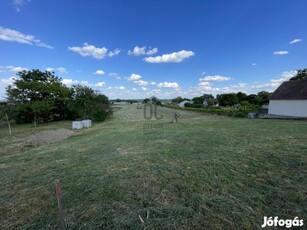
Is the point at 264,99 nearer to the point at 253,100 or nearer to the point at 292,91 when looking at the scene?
the point at 253,100

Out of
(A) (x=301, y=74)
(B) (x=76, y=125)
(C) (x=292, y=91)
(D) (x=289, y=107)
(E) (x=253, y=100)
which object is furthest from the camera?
(E) (x=253, y=100)

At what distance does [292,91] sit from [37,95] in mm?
30147

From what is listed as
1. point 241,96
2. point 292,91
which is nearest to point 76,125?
point 292,91

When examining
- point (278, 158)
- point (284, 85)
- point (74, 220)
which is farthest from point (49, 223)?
point (284, 85)

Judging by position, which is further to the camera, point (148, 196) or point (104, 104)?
point (104, 104)

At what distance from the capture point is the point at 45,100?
62.2 feet

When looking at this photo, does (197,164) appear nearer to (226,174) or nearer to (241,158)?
(226,174)

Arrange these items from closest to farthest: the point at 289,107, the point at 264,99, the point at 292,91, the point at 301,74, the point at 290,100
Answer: the point at 290,100
the point at 289,107
the point at 292,91
the point at 301,74
the point at 264,99

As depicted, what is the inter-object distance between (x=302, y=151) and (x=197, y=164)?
367cm

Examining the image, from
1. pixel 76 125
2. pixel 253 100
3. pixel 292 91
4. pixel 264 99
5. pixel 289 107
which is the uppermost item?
pixel 292 91

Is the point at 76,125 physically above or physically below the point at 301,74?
below

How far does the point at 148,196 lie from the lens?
280 cm

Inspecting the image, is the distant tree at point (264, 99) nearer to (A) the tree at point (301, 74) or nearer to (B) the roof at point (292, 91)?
(A) the tree at point (301, 74)

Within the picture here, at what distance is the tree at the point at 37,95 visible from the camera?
17.2 metres
